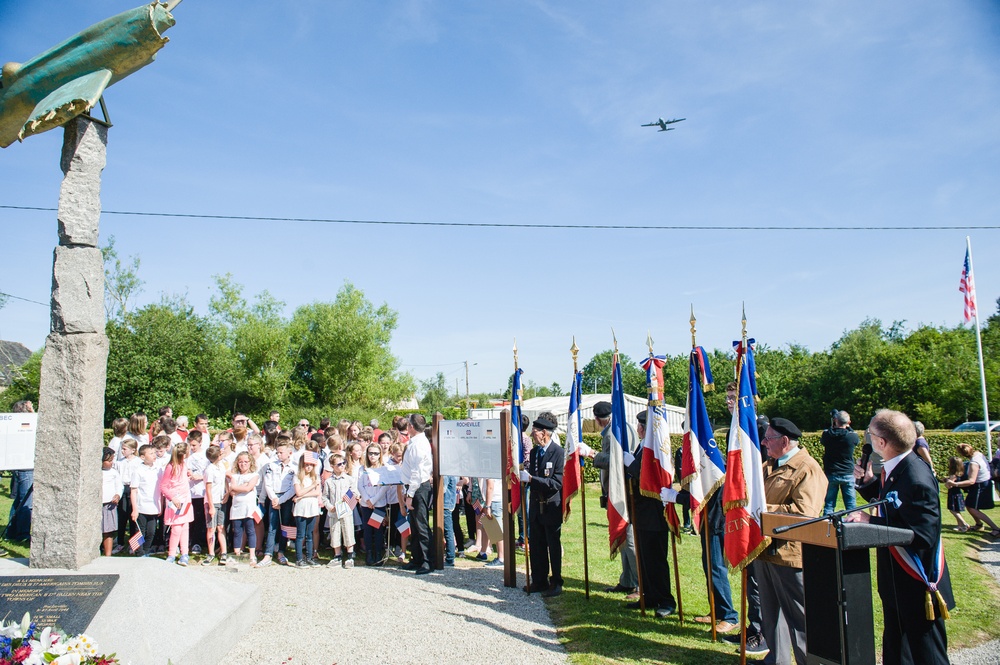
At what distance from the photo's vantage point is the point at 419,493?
920cm

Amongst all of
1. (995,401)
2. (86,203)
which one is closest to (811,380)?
(995,401)

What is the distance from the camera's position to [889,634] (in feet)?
14.4

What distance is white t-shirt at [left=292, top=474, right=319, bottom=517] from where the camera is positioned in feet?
31.2

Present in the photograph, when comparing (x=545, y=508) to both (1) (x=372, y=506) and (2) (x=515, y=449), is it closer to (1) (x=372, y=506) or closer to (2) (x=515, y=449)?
(2) (x=515, y=449)

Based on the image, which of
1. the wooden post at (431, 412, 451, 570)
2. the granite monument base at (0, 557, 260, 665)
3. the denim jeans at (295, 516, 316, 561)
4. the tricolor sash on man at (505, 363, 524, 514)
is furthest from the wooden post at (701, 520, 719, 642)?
the denim jeans at (295, 516, 316, 561)

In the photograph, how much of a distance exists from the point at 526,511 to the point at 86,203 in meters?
5.97

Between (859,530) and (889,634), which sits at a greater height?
(859,530)

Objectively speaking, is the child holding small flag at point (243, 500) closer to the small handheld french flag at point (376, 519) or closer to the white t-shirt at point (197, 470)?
the white t-shirt at point (197, 470)

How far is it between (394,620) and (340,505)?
314 centimetres

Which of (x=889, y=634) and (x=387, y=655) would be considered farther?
(x=387, y=655)

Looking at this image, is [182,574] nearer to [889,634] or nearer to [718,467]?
[718,467]

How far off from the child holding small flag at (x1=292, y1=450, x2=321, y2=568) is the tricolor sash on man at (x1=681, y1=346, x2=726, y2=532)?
561cm

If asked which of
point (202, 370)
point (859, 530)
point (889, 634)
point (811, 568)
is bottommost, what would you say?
point (889, 634)

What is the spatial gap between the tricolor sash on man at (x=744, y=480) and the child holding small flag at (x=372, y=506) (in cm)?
557
